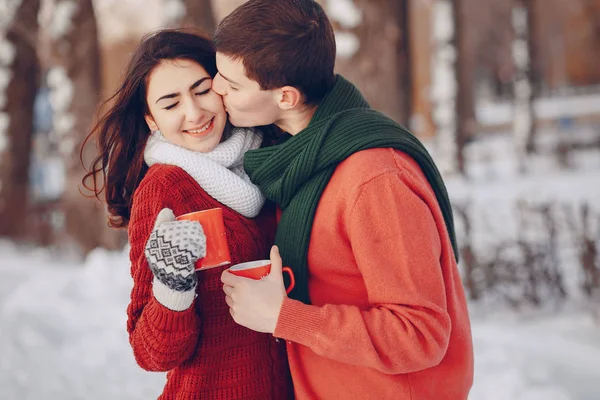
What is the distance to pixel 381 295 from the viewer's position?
185cm

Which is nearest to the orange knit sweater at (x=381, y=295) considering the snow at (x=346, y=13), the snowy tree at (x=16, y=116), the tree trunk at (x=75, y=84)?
the snow at (x=346, y=13)

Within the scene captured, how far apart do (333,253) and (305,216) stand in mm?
141

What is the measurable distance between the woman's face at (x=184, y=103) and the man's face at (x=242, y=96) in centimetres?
7

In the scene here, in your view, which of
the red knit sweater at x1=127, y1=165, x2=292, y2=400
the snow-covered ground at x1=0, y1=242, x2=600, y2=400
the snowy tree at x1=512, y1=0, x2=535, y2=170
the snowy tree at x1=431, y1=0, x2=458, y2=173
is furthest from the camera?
the snowy tree at x1=512, y1=0, x2=535, y2=170

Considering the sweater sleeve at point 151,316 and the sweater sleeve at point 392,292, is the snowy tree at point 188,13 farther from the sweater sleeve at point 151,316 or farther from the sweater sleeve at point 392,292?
the sweater sleeve at point 392,292

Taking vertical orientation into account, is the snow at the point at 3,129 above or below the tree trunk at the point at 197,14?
below

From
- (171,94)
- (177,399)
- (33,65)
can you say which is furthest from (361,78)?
(33,65)

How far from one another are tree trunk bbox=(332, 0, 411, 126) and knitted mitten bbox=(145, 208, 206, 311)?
4751 millimetres

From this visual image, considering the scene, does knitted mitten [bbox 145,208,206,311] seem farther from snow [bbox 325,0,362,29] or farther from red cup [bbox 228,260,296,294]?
snow [bbox 325,0,362,29]

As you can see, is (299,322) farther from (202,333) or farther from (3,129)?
(3,129)

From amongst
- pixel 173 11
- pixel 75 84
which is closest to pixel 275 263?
pixel 173 11

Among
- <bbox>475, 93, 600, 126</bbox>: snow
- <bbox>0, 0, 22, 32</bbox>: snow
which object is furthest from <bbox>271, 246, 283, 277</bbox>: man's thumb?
<bbox>475, 93, 600, 126</bbox>: snow

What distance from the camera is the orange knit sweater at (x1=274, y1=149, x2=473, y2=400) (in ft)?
5.99

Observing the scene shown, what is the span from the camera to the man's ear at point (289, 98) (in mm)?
2139
